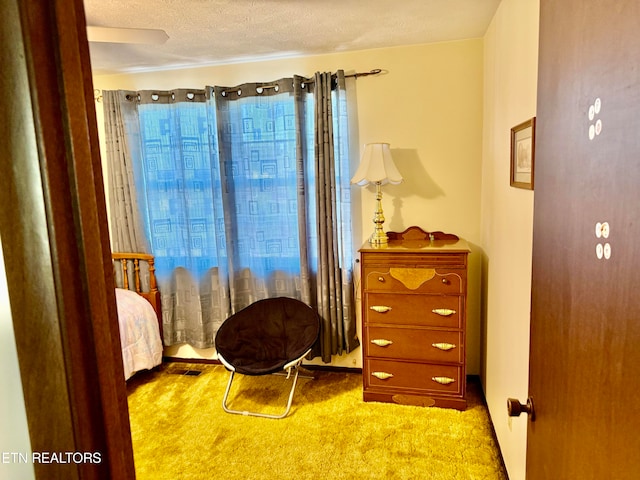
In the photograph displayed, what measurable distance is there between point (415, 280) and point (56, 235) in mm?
2346

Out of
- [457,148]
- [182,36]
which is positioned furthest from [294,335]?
[182,36]

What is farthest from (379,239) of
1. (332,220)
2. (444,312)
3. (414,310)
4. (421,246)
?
(444,312)

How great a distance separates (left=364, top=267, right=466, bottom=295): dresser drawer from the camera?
257 centimetres

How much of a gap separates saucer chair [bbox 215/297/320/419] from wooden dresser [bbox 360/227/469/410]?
49cm

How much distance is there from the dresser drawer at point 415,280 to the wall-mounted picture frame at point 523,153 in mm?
832

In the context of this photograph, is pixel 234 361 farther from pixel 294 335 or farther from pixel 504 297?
pixel 504 297

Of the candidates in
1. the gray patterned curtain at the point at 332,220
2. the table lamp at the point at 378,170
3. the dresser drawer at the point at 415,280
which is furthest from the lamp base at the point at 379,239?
the gray patterned curtain at the point at 332,220

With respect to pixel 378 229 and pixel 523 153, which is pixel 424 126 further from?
pixel 523 153

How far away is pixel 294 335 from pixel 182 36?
2.14m

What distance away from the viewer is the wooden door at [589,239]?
1.74 ft

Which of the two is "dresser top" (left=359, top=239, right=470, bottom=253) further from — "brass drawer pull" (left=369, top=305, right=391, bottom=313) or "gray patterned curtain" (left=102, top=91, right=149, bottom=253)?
"gray patterned curtain" (left=102, top=91, right=149, bottom=253)

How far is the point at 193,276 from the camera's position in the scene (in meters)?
3.38

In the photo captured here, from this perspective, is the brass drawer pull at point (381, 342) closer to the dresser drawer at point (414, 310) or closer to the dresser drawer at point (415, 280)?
the dresser drawer at point (414, 310)

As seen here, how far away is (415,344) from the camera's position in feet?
8.81
